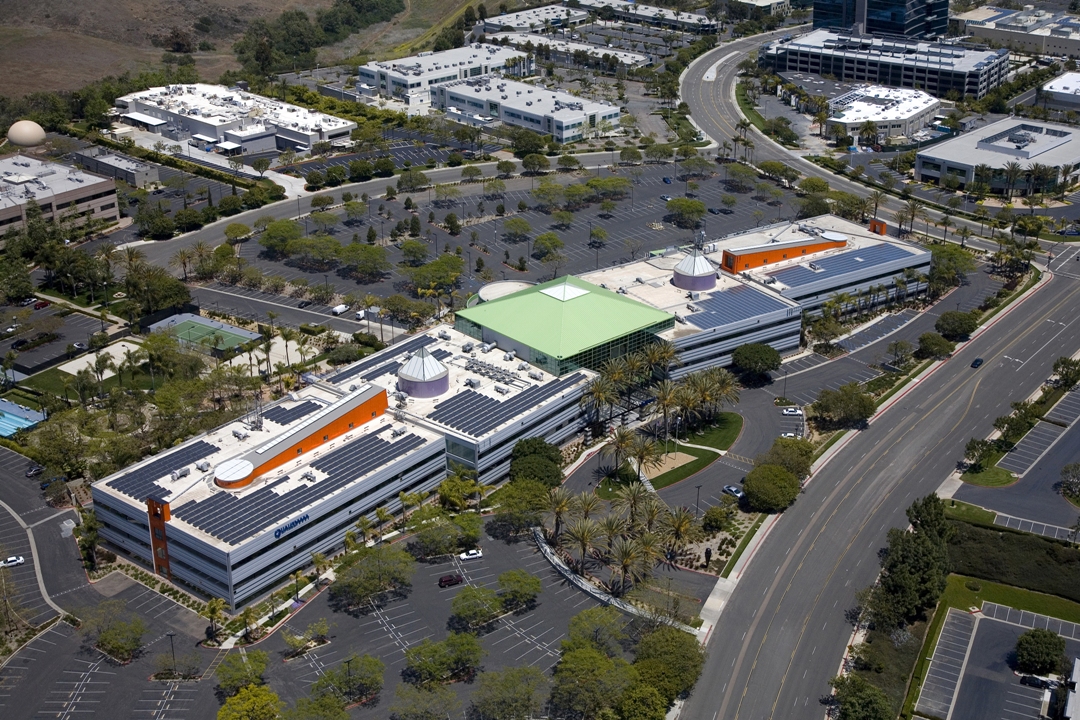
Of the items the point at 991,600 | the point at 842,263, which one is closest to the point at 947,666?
the point at 991,600

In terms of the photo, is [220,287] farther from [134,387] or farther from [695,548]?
[695,548]

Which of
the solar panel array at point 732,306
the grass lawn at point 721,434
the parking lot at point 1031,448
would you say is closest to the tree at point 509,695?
the grass lawn at point 721,434

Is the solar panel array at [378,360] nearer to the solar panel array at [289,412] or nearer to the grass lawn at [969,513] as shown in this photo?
the solar panel array at [289,412]

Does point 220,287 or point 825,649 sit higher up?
point 220,287

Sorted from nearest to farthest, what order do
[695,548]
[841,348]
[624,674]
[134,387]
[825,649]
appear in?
[624,674] → [825,649] → [695,548] → [134,387] → [841,348]

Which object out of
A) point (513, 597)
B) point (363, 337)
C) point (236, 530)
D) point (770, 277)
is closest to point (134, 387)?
point (363, 337)

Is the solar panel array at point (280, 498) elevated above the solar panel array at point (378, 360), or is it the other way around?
the solar panel array at point (378, 360)

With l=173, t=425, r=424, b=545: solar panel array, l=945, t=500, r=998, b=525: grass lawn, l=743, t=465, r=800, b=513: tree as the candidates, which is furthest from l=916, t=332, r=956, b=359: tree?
l=173, t=425, r=424, b=545: solar panel array
